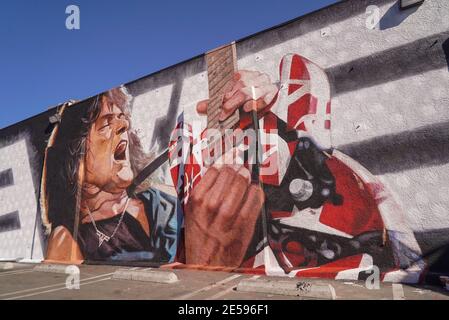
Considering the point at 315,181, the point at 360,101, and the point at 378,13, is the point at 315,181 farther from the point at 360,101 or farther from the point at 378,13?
the point at 378,13

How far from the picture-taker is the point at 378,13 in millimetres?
6762

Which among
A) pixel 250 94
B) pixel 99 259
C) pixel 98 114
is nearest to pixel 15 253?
pixel 99 259

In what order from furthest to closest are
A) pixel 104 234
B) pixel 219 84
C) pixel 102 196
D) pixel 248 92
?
pixel 102 196 < pixel 104 234 < pixel 219 84 < pixel 248 92

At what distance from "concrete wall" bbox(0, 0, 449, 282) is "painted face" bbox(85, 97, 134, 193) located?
139 cm

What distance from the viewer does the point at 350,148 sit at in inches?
265

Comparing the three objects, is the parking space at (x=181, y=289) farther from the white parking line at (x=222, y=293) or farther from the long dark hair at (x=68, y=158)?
the long dark hair at (x=68, y=158)

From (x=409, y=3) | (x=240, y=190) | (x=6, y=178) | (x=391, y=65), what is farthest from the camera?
(x=6, y=178)

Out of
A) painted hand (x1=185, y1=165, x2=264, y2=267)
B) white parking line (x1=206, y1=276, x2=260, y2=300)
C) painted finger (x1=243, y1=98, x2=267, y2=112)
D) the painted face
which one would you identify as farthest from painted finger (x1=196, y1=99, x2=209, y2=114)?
white parking line (x1=206, y1=276, x2=260, y2=300)

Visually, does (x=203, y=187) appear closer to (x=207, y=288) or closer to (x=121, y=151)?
(x=207, y=288)

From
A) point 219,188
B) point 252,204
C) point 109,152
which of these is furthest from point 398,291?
point 109,152

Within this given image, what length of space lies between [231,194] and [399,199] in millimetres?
3529

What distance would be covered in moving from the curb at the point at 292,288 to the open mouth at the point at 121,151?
615cm

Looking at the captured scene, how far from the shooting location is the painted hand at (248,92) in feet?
26.2

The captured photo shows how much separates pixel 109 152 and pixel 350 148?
720 centimetres
